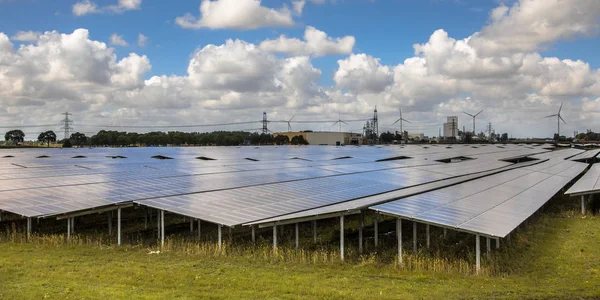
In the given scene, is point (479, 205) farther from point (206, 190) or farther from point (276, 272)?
point (206, 190)

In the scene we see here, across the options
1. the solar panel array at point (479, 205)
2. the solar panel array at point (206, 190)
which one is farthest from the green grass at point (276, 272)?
the solar panel array at point (206, 190)

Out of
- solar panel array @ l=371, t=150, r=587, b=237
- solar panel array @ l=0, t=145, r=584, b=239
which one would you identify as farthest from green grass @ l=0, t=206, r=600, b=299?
solar panel array @ l=0, t=145, r=584, b=239

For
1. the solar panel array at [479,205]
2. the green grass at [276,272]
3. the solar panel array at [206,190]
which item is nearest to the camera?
the green grass at [276,272]

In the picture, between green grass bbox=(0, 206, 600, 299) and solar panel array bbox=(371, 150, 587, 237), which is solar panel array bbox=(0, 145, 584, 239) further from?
solar panel array bbox=(371, 150, 587, 237)

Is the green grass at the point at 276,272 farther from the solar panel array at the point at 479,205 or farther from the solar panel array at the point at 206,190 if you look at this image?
the solar panel array at the point at 206,190

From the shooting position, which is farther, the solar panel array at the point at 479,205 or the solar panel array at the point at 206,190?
the solar panel array at the point at 206,190

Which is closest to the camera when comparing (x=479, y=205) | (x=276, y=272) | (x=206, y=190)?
(x=276, y=272)

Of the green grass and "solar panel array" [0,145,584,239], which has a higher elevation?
"solar panel array" [0,145,584,239]

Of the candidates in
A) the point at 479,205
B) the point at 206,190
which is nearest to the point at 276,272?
the point at 479,205

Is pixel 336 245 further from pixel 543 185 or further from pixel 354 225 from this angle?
pixel 543 185
